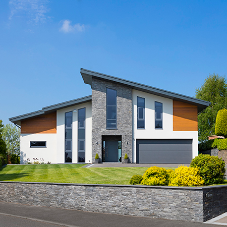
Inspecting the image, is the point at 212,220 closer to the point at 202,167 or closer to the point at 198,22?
the point at 202,167

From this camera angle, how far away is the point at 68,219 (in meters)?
9.11

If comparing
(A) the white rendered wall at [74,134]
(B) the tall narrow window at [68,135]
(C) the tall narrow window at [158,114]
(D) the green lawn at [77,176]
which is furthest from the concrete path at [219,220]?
(B) the tall narrow window at [68,135]

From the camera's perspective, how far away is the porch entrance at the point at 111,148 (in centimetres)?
2583

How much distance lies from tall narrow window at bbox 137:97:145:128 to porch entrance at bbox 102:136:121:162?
7.86ft

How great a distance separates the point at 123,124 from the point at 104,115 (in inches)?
70.9

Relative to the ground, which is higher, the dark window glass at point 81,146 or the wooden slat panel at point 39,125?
the wooden slat panel at point 39,125

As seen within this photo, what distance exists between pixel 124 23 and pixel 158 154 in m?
12.8

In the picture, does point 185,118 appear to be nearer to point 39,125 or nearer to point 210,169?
point 39,125

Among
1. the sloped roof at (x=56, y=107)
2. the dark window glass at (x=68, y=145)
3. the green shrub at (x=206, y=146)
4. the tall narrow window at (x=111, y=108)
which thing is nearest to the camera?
the tall narrow window at (x=111, y=108)

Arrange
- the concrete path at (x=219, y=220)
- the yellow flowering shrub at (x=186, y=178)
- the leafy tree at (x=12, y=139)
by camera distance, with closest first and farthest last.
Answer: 1. the concrete path at (x=219, y=220)
2. the yellow flowering shrub at (x=186, y=178)
3. the leafy tree at (x=12, y=139)

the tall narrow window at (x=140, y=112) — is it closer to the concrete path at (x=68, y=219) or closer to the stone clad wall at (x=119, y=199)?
the stone clad wall at (x=119, y=199)

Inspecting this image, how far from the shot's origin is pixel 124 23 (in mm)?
16219

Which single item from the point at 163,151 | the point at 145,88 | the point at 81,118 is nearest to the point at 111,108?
the point at 81,118

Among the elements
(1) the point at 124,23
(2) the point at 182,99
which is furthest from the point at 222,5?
(2) the point at 182,99
